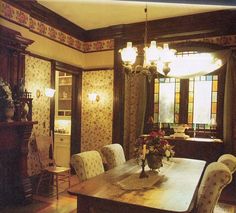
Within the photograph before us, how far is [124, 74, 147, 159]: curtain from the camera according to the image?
4877mm

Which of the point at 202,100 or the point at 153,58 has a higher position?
the point at 153,58

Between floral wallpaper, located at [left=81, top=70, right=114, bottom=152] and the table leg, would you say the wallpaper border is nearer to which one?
floral wallpaper, located at [left=81, top=70, right=114, bottom=152]

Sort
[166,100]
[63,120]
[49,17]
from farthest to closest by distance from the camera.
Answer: [63,120] → [166,100] → [49,17]

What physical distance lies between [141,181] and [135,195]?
37 cm

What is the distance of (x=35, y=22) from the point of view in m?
4.01

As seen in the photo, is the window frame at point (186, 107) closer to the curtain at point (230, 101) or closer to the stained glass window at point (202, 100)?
the stained glass window at point (202, 100)

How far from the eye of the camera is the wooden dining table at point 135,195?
1.72 metres

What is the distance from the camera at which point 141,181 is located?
2.24 meters

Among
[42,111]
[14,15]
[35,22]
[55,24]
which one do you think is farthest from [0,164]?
[55,24]

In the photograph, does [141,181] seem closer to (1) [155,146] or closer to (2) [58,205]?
(1) [155,146]

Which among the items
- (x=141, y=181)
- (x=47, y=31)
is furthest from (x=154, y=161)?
(x=47, y=31)

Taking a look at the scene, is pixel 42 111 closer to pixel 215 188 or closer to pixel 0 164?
pixel 0 164

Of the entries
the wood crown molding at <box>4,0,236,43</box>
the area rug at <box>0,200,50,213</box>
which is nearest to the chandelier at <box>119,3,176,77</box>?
the wood crown molding at <box>4,0,236,43</box>

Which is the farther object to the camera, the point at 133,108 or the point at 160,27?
the point at 133,108
